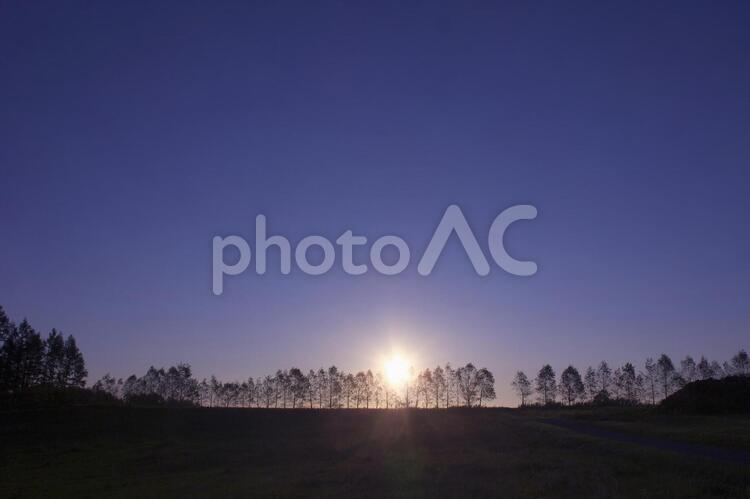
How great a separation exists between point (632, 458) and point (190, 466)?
108 feet

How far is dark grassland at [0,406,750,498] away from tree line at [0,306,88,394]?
4217cm

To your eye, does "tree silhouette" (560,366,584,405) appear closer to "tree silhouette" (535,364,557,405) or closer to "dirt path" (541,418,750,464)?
"tree silhouette" (535,364,557,405)

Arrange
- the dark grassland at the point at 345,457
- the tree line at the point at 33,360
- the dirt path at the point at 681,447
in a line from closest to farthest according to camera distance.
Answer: the dark grassland at the point at 345,457
the dirt path at the point at 681,447
the tree line at the point at 33,360

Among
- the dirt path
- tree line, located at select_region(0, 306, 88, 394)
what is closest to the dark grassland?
the dirt path

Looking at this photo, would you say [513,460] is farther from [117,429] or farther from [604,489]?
[117,429]

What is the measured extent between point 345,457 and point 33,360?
102 meters

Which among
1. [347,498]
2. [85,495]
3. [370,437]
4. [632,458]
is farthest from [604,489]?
[370,437]

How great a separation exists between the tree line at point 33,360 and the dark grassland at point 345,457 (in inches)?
1660

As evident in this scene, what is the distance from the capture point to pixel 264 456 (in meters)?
54.0

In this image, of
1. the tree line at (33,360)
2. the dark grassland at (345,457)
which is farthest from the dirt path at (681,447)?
the tree line at (33,360)

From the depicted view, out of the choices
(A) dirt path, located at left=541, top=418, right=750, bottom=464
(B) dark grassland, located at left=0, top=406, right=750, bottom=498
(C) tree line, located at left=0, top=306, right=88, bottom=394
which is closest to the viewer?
(B) dark grassland, located at left=0, top=406, right=750, bottom=498

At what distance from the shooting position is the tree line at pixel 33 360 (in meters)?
121

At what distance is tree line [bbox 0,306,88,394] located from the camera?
120688 millimetres

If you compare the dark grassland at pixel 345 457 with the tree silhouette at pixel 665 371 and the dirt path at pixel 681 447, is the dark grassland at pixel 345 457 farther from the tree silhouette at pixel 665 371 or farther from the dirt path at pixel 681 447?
the tree silhouette at pixel 665 371
